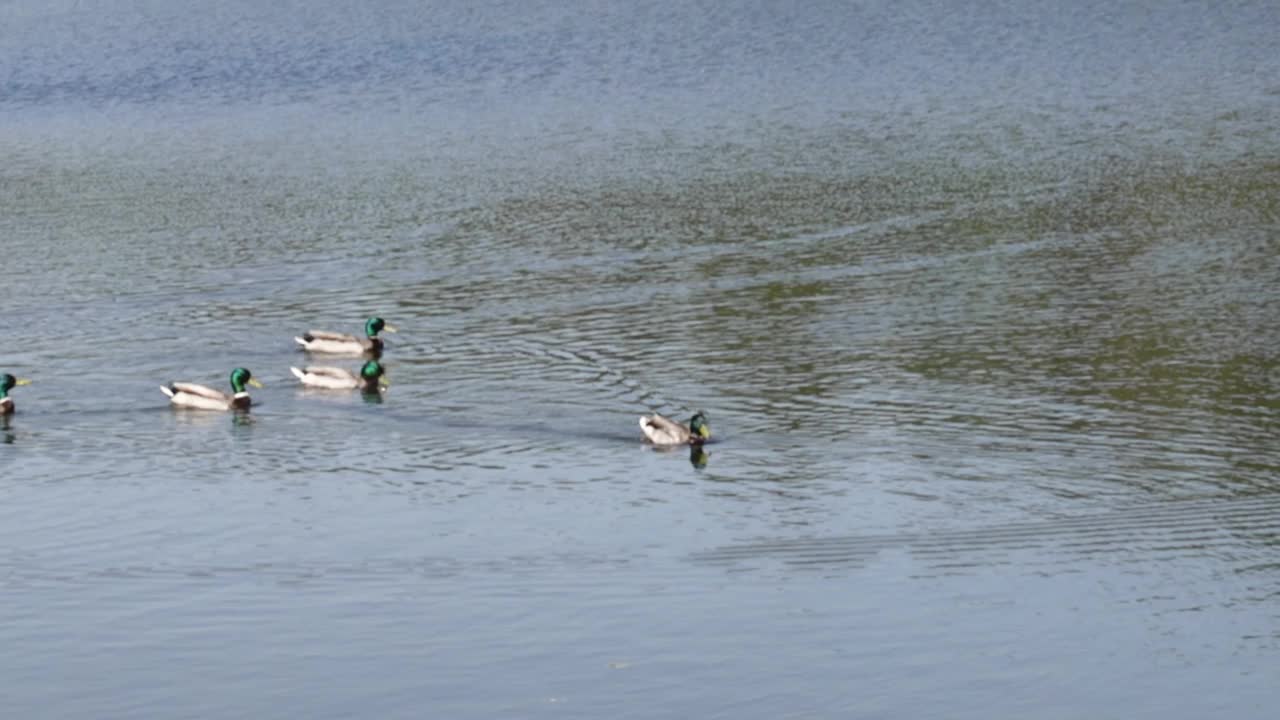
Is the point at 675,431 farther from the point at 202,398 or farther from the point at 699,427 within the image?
the point at 202,398

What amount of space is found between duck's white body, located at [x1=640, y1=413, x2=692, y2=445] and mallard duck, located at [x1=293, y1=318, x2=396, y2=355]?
618 cm

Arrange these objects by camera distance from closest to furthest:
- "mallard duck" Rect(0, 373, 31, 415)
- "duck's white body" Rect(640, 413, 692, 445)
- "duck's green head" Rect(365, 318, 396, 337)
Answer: "duck's white body" Rect(640, 413, 692, 445)
"mallard duck" Rect(0, 373, 31, 415)
"duck's green head" Rect(365, 318, 396, 337)

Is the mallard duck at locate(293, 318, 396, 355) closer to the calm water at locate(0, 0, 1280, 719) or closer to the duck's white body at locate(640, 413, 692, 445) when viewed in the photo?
the calm water at locate(0, 0, 1280, 719)

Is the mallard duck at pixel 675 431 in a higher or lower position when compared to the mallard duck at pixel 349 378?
lower

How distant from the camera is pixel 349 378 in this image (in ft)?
90.5

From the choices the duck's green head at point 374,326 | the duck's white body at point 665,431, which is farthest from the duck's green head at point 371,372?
the duck's white body at point 665,431

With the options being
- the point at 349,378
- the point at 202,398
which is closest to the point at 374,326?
the point at 349,378

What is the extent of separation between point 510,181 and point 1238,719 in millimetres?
30095

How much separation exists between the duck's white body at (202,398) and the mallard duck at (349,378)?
1069mm

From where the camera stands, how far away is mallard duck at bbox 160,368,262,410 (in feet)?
87.9

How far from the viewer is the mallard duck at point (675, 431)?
2403cm

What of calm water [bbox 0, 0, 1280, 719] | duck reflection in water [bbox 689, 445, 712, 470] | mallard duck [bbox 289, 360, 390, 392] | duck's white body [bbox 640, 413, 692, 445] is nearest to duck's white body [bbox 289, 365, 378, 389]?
mallard duck [bbox 289, 360, 390, 392]

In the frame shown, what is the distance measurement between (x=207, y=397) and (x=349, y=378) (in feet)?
5.73

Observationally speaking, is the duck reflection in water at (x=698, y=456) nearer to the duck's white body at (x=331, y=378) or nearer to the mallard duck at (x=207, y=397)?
the duck's white body at (x=331, y=378)
